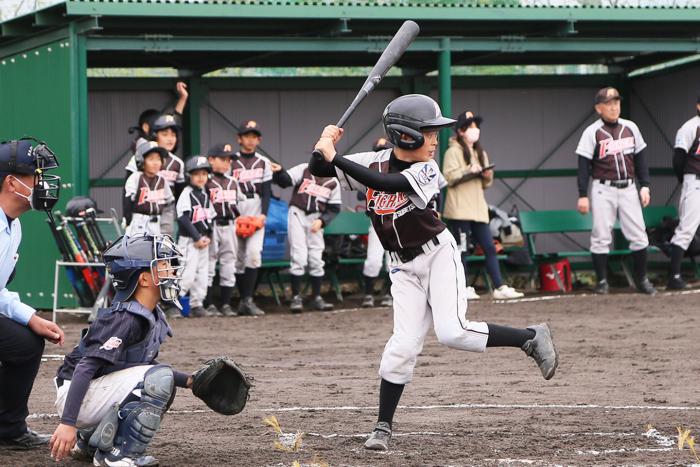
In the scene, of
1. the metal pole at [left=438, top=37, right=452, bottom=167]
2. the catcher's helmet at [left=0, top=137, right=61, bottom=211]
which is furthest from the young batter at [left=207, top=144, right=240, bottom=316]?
the catcher's helmet at [left=0, top=137, right=61, bottom=211]

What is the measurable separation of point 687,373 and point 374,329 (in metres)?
3.77

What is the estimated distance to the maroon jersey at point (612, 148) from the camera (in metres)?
12.8

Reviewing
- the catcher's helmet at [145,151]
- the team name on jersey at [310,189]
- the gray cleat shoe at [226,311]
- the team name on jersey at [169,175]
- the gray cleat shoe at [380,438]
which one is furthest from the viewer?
the team name on jersey at [310,189]

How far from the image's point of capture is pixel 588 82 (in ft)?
55.4

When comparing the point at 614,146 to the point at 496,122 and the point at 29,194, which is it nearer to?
the point at 496,122

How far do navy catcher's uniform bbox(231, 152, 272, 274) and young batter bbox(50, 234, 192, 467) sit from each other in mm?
7402

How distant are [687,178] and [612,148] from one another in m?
1.13

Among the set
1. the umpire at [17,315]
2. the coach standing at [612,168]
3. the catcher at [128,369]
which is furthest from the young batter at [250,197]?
the catcher at [128,369]

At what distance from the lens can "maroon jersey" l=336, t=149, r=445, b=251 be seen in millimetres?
5504

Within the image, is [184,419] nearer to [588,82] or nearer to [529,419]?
[529,419]

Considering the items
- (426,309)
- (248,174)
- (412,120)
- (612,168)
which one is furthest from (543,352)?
(612,168)

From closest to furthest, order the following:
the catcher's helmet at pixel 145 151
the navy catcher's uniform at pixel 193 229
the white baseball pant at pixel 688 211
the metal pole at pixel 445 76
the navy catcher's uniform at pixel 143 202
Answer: the catcher's helmet at pixel 145 151
the navy catcher's uniform at pixel 143 202
the navy catcher's uniform at pixel 193 229
the white baseball pant at pixel 688 211
the metal pole at pixel 445 76

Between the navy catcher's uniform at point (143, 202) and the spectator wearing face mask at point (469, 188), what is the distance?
3.20m

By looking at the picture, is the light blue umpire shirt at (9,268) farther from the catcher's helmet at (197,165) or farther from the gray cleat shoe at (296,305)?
the gray cleat shoe at (296,305)
